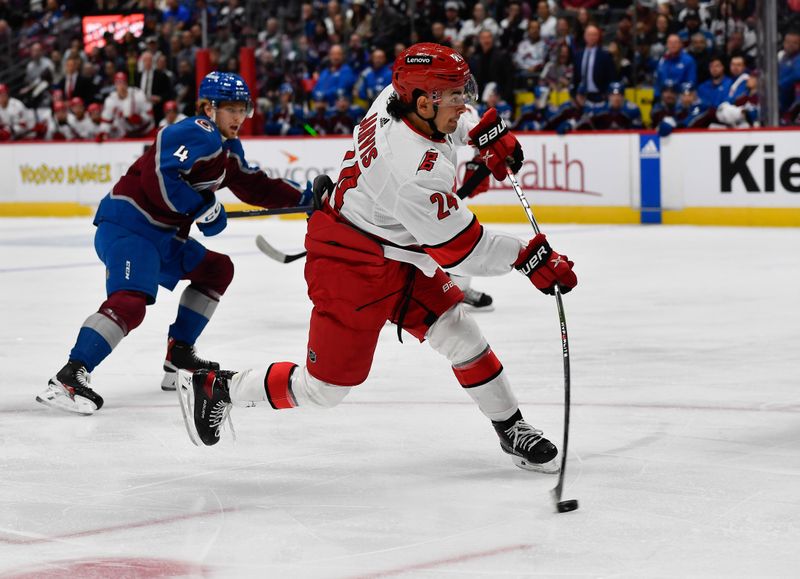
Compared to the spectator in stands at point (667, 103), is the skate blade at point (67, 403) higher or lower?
higher

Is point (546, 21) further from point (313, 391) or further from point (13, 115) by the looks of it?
point (313, 391)

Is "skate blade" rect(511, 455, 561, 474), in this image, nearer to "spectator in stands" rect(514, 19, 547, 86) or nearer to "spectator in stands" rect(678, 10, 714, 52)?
"spectator in stands" rect(678, 10, 714, 52)

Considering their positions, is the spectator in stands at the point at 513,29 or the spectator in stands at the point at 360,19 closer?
the spectator in stands at the point at 513,29

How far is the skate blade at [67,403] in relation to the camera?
14.3 feet

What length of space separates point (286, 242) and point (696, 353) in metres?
6.12

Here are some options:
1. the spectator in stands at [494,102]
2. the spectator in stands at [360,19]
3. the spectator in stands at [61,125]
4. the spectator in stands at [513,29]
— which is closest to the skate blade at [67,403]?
the spectator in stands at [494,102]

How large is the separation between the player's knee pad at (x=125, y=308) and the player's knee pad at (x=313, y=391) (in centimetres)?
126

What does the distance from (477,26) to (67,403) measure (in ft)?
35.2

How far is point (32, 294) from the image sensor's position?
7902mm

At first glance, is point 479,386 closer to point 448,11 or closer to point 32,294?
point 32,294

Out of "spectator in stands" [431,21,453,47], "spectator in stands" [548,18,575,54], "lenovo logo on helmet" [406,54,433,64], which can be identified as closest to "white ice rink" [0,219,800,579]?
"lenovo logo on helmet" [406,54,433,64]

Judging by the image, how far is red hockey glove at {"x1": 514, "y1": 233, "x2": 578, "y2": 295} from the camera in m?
3.12

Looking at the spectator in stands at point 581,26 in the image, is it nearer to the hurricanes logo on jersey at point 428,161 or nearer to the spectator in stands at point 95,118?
the spectator in stands at point 95,118

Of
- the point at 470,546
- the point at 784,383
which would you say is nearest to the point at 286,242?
the point at 784,383
